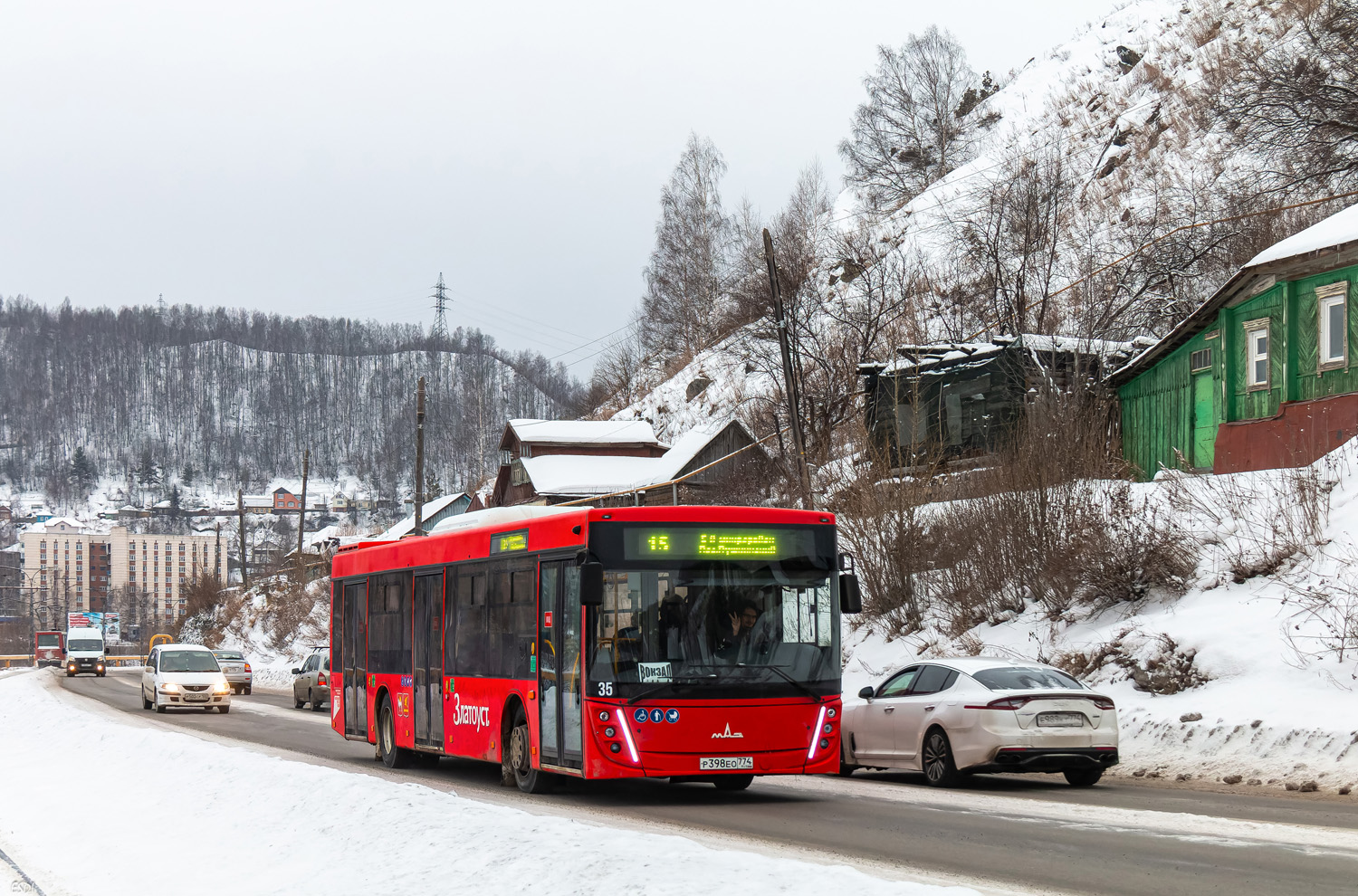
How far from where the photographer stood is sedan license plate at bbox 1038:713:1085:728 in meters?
14.8

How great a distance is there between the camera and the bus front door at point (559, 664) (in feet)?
44.3

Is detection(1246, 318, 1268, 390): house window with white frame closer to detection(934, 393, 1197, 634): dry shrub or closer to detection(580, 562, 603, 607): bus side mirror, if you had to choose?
detection(934, 393, 1197, 634): dry shrub

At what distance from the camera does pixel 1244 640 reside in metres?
19.2

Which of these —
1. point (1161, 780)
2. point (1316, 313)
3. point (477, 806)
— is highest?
point (1316, 313)

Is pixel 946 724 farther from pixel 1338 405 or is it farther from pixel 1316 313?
pixel 1316 313

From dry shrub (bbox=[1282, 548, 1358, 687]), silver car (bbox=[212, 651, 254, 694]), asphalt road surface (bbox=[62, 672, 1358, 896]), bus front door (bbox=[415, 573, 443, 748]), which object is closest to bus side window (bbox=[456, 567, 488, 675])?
bus front door (bbox=[415, 573, 443, 748])

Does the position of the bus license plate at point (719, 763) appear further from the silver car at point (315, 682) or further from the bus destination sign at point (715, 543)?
the silver car at point (315, 682)

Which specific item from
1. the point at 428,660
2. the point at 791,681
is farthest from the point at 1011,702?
the point at 428,660

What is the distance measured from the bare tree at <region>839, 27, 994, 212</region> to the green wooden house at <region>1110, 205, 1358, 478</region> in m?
64.6

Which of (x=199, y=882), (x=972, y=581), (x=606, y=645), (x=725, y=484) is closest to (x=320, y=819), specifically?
(x=199, y=882)

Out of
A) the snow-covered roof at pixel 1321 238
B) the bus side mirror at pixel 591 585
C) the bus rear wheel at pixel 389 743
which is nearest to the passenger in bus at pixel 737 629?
the bus side mirror at pixel 591 585

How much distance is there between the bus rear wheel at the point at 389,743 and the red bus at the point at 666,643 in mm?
3845

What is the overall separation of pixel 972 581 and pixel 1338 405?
7903 millimetres

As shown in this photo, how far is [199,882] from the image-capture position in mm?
9789
